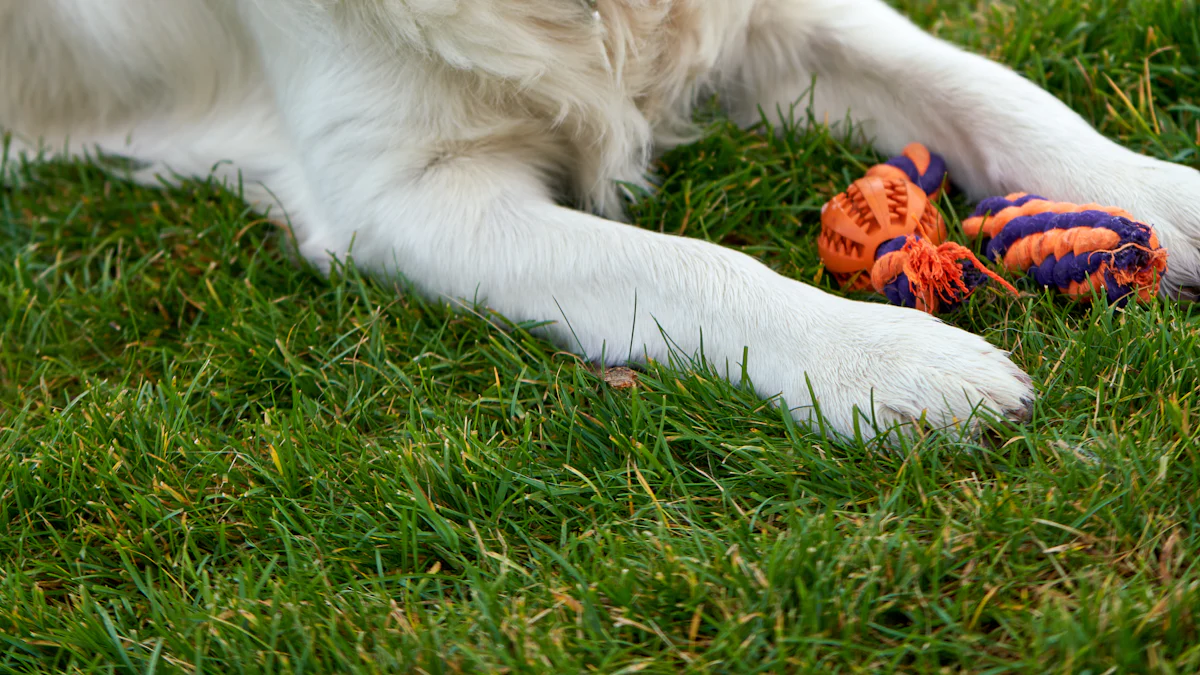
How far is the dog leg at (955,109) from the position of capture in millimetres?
2084

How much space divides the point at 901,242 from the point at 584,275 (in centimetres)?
65

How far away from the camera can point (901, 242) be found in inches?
79.7

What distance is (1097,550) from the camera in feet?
4.86

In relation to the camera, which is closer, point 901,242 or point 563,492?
point 563,492

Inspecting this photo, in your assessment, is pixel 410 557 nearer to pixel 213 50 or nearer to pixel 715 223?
pixel 715 223

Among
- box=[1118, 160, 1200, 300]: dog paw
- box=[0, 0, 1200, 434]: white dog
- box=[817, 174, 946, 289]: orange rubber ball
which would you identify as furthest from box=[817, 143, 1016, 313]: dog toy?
box=[1118, 160, 1200, 300]: dog paw

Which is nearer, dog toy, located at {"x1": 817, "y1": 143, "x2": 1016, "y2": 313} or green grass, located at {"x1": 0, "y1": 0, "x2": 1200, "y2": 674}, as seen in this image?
green grass, located at {"x1": 0, "y1": 0, "x2": 1200, "y2": 674}

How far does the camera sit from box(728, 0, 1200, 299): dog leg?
2.08m

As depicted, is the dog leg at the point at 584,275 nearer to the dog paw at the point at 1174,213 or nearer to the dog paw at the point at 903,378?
the dog paw at the point at 903,378

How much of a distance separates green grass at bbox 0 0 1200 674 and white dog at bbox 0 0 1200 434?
0.10m

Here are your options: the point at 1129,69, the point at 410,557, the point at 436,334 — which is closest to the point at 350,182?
the point at 436,334

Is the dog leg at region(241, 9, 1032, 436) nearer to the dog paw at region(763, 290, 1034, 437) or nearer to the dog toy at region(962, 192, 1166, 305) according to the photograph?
the dog paw at region(763, 290, 1034, 437)

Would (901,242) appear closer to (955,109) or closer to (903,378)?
(903,378)

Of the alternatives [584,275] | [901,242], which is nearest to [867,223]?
[901,242]
